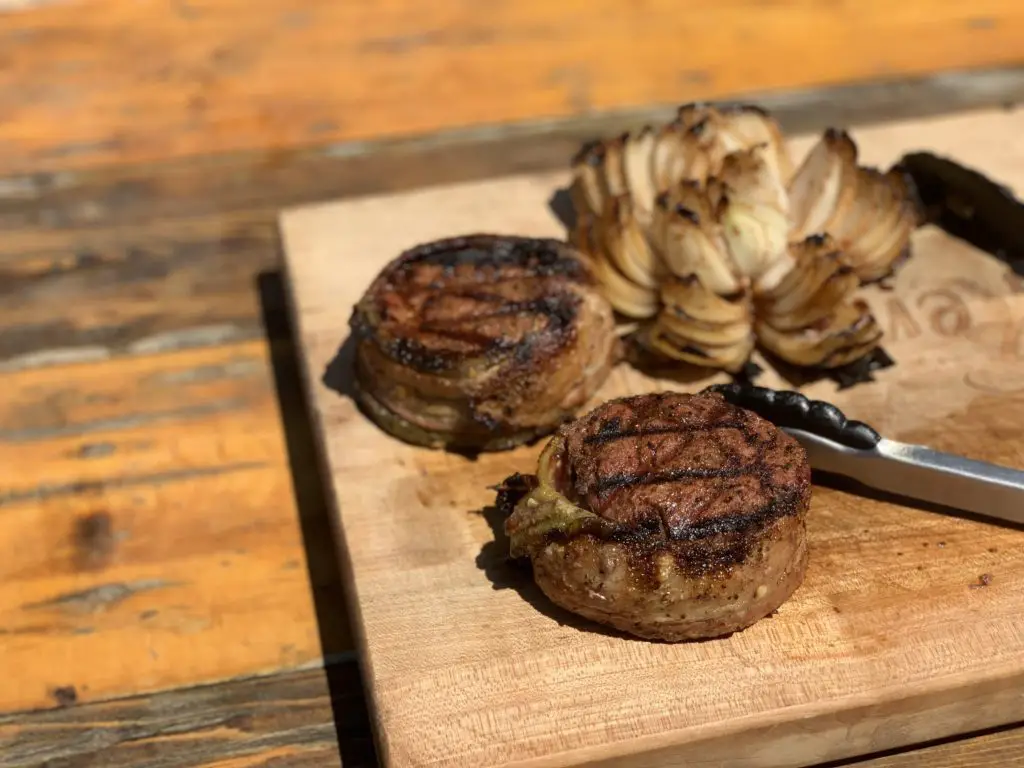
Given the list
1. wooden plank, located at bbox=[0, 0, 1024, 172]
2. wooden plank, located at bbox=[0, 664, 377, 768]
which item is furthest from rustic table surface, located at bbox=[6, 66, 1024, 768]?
wooden plank, located at bbox=[0, 0, 1024, 172]

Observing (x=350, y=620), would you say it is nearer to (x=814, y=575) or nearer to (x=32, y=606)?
(x=32, y=606)

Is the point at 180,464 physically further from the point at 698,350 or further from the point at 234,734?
the point at 698,350

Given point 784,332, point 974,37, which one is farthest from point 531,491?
point 974,37

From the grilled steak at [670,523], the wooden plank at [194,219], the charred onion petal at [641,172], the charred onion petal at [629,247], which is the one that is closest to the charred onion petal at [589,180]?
the charred onion petal at [641,172]

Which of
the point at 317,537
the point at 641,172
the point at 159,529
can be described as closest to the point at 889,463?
the point at 641,172

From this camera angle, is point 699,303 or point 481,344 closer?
point 481,344

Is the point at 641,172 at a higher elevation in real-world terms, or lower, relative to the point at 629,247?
higher
